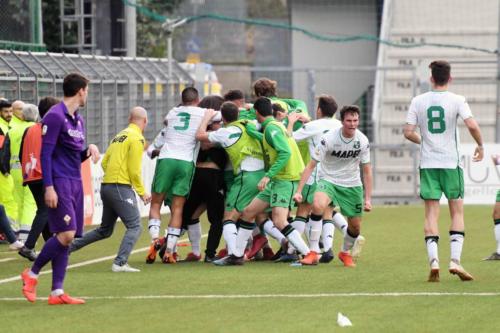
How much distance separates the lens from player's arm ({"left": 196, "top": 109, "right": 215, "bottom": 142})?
17.1 meters

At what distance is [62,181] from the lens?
42.0ft

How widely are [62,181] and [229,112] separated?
14.0ft

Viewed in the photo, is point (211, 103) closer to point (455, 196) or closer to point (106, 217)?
point (106, 217)

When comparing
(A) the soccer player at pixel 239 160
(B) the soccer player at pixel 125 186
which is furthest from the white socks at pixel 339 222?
(B) the soccer player at pixel 125 186

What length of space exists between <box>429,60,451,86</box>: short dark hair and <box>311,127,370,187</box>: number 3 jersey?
1.93 metres

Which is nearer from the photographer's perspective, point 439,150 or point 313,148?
point 439,150

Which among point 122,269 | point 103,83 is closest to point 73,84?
point 122,269

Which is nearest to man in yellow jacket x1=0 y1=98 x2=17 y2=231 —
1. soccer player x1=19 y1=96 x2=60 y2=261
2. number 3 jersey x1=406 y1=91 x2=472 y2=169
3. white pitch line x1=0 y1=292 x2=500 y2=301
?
soccer player x1=19 y1=96 x2=60 y2=261

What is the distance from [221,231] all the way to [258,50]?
119 feet

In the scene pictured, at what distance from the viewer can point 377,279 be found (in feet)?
48.4

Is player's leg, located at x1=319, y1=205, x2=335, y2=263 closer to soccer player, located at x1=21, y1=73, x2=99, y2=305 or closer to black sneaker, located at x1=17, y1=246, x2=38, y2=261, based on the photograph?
black sneaker, located at x1=17, y1=246, x2=38, y2=261

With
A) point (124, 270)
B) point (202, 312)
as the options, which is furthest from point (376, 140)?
point (202, 312)

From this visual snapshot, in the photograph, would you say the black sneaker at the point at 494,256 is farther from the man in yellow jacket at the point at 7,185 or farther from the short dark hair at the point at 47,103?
A: the man in yellow jacket at the point at 7,185

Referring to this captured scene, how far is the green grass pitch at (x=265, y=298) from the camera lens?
1145 centimetres
